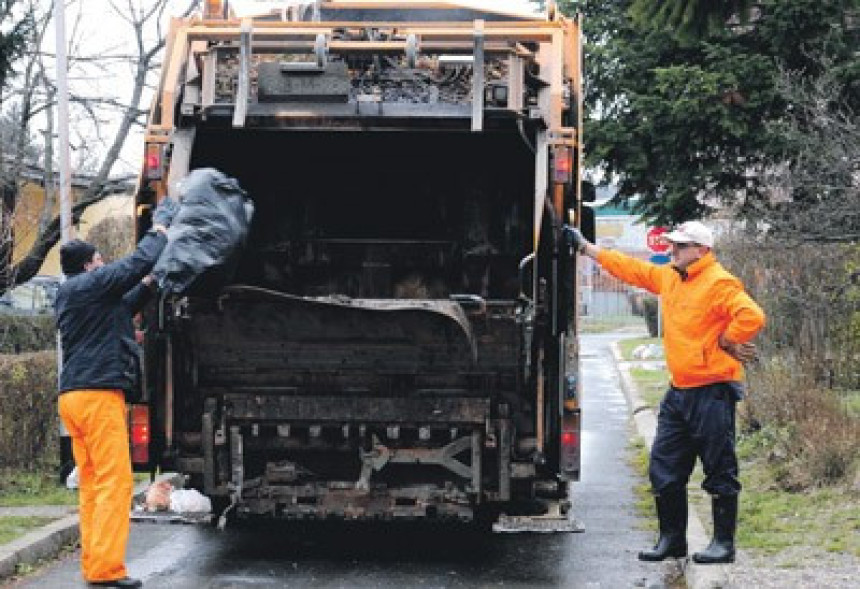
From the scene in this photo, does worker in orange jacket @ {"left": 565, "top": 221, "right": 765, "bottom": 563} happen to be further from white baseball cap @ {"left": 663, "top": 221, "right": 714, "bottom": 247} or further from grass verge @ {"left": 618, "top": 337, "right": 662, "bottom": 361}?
grass verge @ {"left": 618, "top": 337, "right": 662, "bottom": 361}

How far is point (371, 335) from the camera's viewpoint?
22.9ft

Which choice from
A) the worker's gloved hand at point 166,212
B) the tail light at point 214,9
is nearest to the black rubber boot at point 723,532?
the worker's gloved hand at point 166,212

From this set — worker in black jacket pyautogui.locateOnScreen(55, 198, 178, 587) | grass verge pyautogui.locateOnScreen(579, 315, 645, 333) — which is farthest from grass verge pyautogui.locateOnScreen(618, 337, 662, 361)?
worker in black jacket pyautogui.locateOnScreen(55, 198, 178, 587)

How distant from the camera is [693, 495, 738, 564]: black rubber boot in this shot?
6.81 meters

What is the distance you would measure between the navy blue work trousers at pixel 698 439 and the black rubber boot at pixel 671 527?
0.16ft

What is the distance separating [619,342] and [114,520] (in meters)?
25.8

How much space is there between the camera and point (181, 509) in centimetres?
750

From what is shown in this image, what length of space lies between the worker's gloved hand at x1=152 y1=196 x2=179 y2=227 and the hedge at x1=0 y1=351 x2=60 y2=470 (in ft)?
10.3

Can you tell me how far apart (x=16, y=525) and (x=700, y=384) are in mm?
4025

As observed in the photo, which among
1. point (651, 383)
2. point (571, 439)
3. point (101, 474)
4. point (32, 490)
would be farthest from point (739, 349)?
point (651, 383)

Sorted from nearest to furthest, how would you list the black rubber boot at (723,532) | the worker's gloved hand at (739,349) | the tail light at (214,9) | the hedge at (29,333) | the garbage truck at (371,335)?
1. the worker's gloved hand at (739,349)
2. the black rubber boot at (723,532)
3. the garbage truck at (371,335)
4. the tail light at (214,9)
5. the hedge at (29,333)

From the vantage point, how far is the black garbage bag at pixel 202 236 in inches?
260

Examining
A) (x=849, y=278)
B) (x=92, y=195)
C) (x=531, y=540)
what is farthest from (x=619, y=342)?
(x=531, y=540)

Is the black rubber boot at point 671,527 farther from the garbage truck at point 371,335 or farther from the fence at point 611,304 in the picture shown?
the fence at point 611,304
